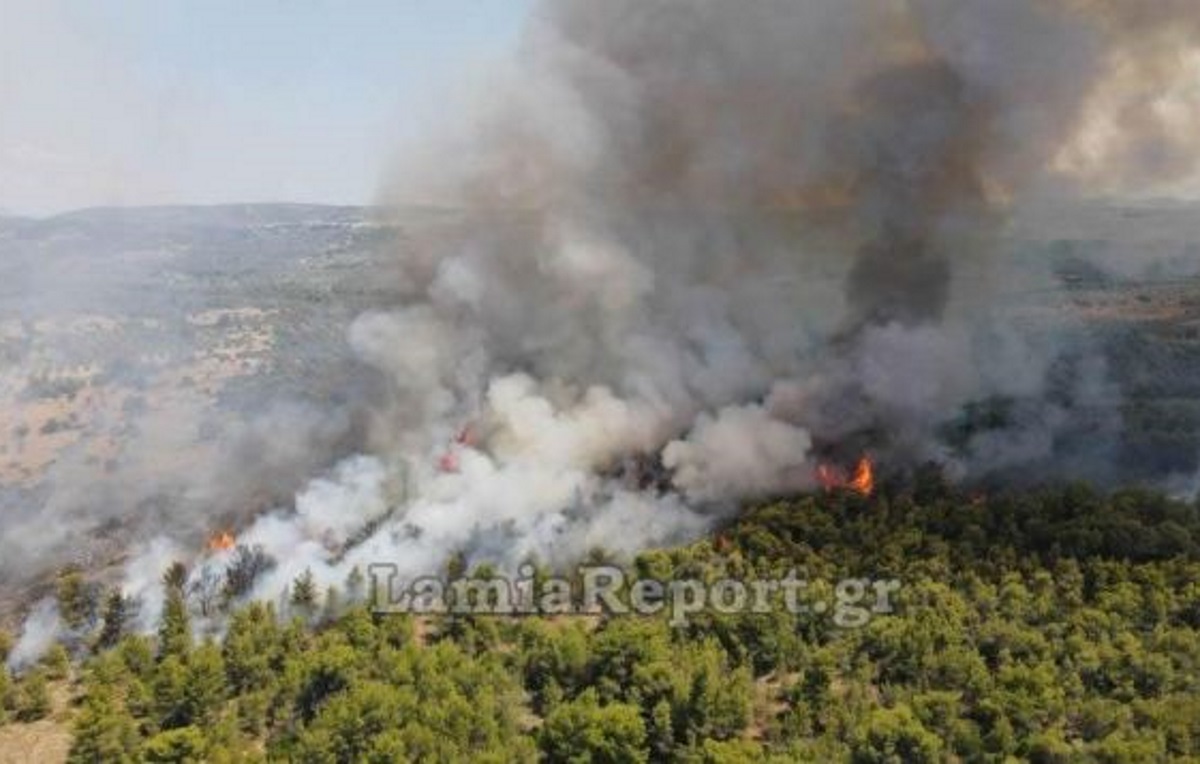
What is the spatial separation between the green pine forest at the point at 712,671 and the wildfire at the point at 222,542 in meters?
2.45

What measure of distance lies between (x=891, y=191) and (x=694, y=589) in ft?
91.0

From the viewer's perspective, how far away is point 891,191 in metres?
62.8

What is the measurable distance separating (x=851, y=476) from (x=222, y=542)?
31254 mm

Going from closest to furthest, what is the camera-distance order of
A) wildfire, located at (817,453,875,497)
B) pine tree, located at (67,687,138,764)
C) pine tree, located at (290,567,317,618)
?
pine tree, located at (67,687,138,764), pine tree, located at (290,567,317,618), wildfire, located at (817,453,875,497)

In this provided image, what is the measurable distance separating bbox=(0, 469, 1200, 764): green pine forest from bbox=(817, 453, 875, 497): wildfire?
899 cm

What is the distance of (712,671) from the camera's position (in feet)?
123

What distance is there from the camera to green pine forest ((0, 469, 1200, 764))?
113 feet

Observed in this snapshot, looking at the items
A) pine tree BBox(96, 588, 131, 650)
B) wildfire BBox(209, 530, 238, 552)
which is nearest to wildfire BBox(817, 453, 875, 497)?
wildfire BBox(209, 530, 238, 552)

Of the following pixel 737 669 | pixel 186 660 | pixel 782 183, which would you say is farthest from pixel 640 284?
pixel 186 660

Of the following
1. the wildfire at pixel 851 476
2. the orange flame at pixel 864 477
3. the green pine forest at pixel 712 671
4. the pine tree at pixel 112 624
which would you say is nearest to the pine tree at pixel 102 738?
the green pine forest at pixel 712 671

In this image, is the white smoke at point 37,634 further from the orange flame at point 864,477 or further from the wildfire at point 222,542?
the orange flame at point 864,477

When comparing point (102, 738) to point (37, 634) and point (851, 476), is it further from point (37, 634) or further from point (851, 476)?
point (851, 476)

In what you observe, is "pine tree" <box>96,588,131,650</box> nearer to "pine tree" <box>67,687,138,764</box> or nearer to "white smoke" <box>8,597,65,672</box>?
"white smoke" <box>8,597,65,672</box>

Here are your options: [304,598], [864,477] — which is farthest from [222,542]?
[864,477]
